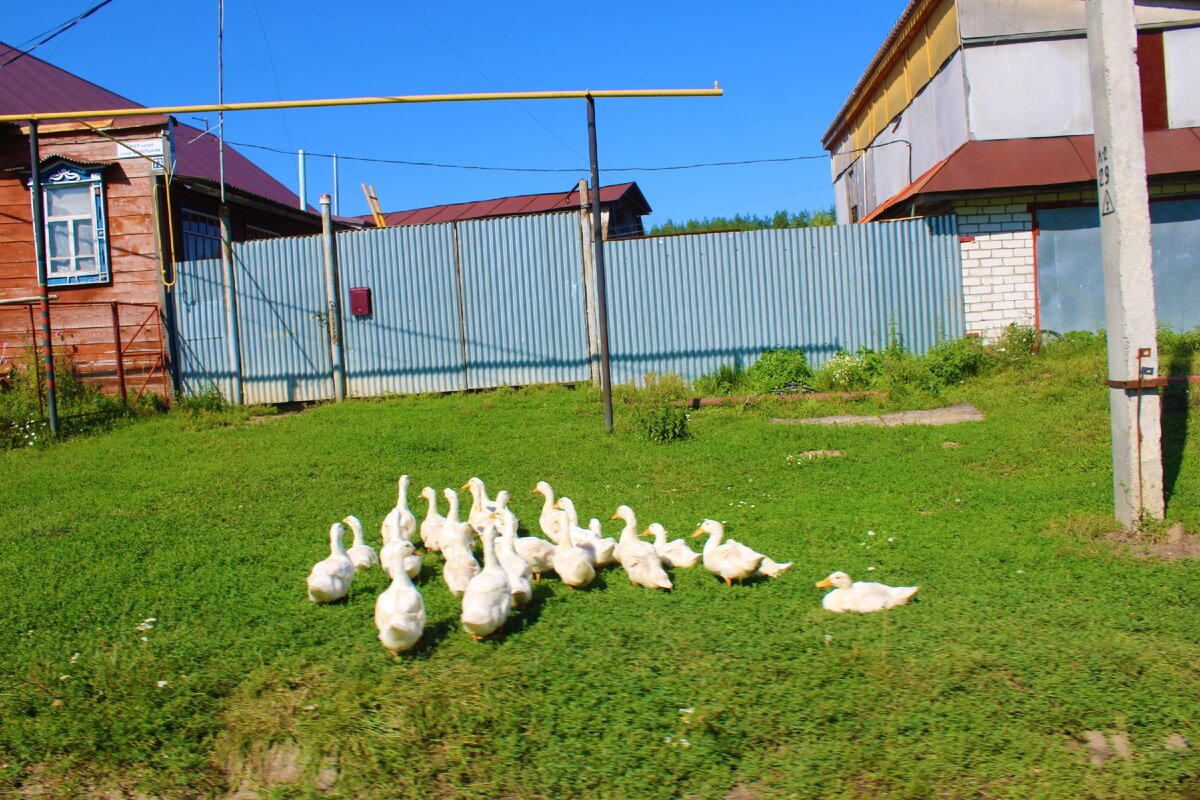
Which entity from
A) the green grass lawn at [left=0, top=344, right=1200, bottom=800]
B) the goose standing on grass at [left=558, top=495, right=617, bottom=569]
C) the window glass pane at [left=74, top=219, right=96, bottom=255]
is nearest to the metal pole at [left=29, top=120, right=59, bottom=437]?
the window glass pane at [left=74, top=219, right=96, bottom=255]

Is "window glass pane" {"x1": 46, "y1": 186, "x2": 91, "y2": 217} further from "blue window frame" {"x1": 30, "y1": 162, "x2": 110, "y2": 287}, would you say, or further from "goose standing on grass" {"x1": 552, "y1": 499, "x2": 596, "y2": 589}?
"goose standing on grass" {"x1": 552, "y1": 499, "x2": 596, "y2": 589}

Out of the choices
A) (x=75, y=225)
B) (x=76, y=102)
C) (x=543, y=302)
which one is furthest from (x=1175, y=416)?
(x=76, y=102)

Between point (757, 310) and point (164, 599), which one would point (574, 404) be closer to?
point (757, 310)

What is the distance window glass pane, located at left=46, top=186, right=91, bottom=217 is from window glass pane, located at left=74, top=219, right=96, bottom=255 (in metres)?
0.15

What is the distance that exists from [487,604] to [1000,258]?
10.5 meters

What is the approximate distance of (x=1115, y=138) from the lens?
569cm

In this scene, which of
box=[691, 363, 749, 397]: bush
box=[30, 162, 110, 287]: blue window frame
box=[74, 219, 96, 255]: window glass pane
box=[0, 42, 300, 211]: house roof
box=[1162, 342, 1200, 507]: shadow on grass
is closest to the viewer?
box=[1162, 342, 1200, 507]: shadow on grass

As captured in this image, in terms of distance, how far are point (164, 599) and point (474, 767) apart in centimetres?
258

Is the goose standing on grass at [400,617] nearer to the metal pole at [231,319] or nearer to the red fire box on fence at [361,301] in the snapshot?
the red fire box on fence at [361,301]

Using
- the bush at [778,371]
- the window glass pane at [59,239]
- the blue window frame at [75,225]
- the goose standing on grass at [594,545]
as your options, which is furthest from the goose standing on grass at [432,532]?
the window glass pane at [59,239]

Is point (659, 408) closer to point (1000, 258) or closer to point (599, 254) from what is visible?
point (599, 254)

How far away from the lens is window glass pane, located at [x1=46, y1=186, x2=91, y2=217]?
46.2 feet

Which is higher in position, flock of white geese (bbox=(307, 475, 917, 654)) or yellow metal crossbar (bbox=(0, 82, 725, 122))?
yellow metal crossbar (bbox=(0, 82, 725, 122))

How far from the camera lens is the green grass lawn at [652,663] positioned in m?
3.61
